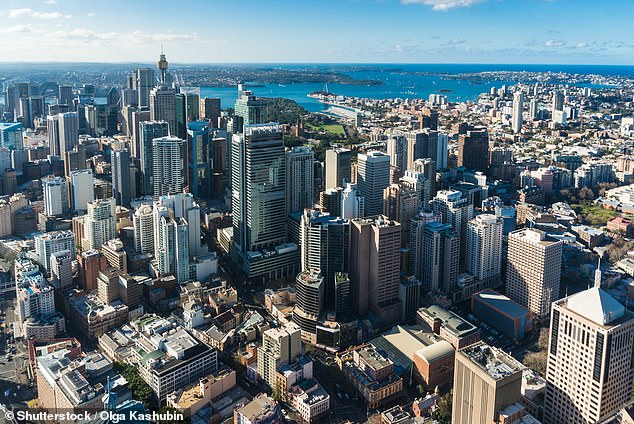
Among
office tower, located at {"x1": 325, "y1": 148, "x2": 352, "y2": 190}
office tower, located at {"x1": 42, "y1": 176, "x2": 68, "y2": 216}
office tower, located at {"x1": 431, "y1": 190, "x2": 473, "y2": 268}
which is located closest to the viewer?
office tower, located at {"x1": 431, "y1": 190, "x2": 473, "y2": 268}

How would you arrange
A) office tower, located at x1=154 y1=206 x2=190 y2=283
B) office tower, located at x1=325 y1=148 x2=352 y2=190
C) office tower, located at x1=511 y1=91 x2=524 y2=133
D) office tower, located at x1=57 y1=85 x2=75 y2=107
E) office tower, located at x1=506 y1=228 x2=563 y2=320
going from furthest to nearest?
office tower, located at x1=511 y1=91 x2=524 y2=133 < office tower, located at x1=57 y1=85 x2=75 y2=107 < office tower, located at x1=325 y1=148 x2=352 y2=190 < office tower, located at x1=154 y1=206 x2=190 y2=283 < office tower, located at x1=506 y1=228 x2=563 y2=320

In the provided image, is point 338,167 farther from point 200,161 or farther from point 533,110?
point 533,110

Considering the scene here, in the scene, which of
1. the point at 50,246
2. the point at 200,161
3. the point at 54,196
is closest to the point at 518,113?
the point at 200,161

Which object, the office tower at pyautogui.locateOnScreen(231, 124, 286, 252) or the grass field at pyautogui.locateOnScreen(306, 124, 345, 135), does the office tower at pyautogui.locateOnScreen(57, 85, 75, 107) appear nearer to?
the grass field at pyautogui.locateOnScreen(306, 124, 345, 135)

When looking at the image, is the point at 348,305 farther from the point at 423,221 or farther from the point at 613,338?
the point at 613,338

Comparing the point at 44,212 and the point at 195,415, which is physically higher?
the point at 44,212

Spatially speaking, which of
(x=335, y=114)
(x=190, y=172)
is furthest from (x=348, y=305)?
(x=335, y=114)
